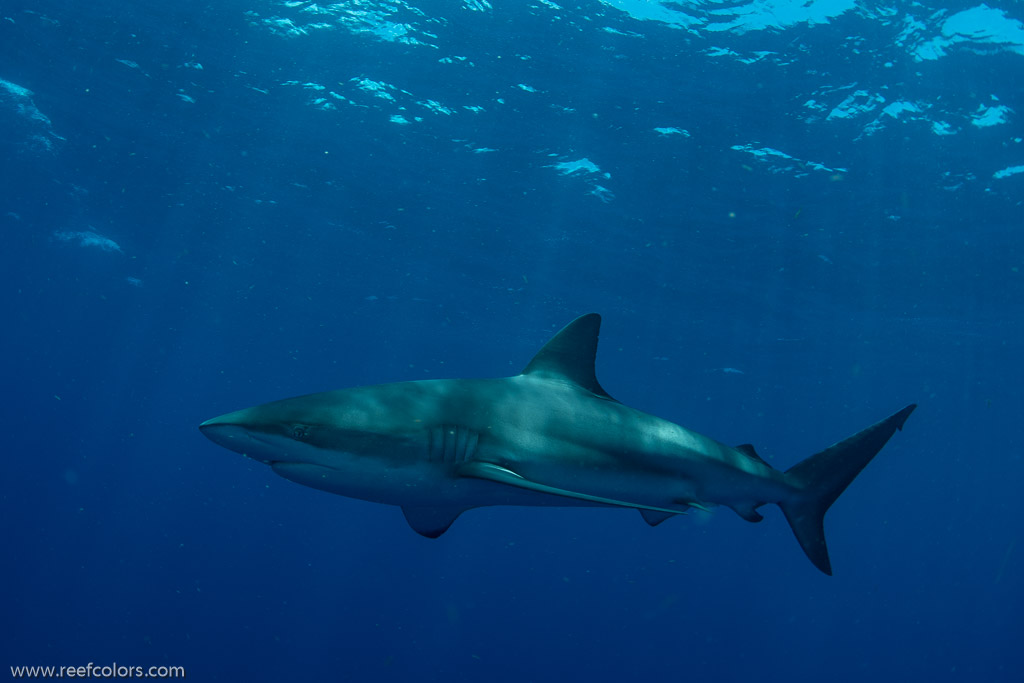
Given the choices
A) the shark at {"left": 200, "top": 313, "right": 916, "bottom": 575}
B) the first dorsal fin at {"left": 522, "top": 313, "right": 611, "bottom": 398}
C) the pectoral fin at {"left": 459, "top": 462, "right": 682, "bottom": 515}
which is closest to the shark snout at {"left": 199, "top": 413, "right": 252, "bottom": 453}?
the shark at {"left": 200, "top": 313, "right": 916, "bottom": 575}

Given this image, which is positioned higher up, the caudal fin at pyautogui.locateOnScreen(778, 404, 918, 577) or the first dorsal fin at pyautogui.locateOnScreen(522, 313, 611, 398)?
the first dorsal fin at pyautogui.locateOnScreen(522, 313, 611, 398)

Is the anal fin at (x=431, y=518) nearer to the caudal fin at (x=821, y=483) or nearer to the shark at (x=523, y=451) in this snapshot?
the shark at (x=523, y=451)

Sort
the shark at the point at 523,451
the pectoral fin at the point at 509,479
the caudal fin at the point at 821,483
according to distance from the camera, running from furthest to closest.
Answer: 1. the caudal fin at the point at 821,483
2. the shark at the point at 523,451
3. the pectoral fin at the point at 509,479

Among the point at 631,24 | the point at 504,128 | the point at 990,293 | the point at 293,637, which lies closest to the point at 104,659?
the point at 293,637

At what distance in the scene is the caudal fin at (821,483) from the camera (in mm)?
5734

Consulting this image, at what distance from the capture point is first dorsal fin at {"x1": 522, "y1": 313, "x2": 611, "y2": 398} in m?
5.18

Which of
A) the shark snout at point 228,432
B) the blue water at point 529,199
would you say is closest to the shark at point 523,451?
the shark snout at point 228,432

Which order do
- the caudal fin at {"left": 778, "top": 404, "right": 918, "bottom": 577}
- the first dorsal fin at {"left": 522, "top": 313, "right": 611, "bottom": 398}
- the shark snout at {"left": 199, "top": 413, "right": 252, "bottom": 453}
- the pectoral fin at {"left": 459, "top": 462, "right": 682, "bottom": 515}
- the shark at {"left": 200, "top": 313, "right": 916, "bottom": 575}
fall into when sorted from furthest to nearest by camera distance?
the caudal fin at {"left": 778, "top": 404, "right": 918, "bottom": 577} → the first dorsal fin at {"left": 522, "top": 313, "right": 611, "bottom": 398} → the shark at {"left": 200, "top": 313, "right": 916, "bottom": 575} → the pectoral fin at {"left": 459, "top": 462, "right": 682, "bottom": 515} → the shark snout at {"left": 199, "top": 413, "right": 252, "bottom": 453}

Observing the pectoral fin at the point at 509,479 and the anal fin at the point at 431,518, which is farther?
the anal fin at the point at 431,518

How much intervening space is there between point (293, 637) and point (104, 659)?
13355 millimetres

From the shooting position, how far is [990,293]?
21953 millimetres

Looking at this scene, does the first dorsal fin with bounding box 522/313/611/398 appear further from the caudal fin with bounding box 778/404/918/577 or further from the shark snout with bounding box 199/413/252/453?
the shark snout with bounding box 199/413/252/453

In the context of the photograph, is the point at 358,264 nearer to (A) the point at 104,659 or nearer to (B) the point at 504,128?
(B) the point at 504,128

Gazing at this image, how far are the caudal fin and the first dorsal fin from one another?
2157 millimetres
